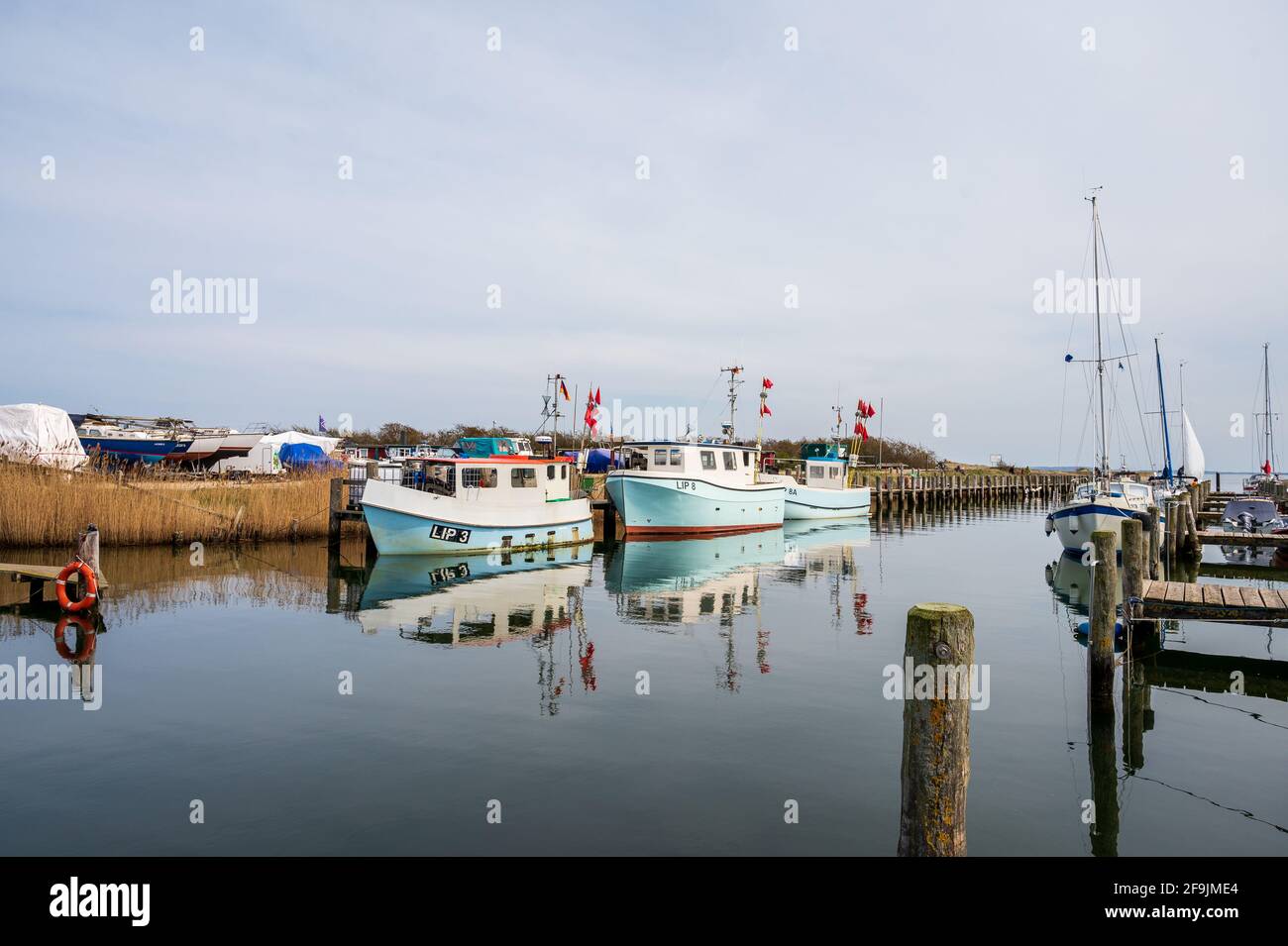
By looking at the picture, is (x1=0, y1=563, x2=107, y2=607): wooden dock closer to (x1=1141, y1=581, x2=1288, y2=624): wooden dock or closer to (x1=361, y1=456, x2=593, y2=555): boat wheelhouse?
(x1=361, y1=456, x2=593, y2=555): boat wheelhouse

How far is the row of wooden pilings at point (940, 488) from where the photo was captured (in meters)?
59.7

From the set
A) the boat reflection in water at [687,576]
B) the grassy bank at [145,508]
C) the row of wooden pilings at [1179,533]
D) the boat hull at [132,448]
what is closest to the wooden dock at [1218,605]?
the boat reflection in water at [687,576]

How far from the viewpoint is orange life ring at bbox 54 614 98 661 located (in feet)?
42.8

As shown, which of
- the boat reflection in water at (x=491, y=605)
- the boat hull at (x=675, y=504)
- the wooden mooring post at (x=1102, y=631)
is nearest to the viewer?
the wooden mooring post at (x=1102, y=631)

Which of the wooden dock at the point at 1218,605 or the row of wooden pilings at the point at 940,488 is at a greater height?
the row of wooden pilings at the point at 940,488

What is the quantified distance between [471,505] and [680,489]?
10582 mm

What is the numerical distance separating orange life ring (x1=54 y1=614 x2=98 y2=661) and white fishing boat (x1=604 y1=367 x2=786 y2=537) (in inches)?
827

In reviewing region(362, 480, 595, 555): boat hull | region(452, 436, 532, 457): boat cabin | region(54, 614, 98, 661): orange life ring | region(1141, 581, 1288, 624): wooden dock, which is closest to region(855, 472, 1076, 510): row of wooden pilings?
region(362, 480, 595, 555): boat hull

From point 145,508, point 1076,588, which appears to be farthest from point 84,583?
point 1076,588

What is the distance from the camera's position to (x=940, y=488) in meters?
66.1

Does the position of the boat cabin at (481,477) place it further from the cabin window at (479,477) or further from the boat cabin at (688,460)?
the boat cabin at (688,460)
